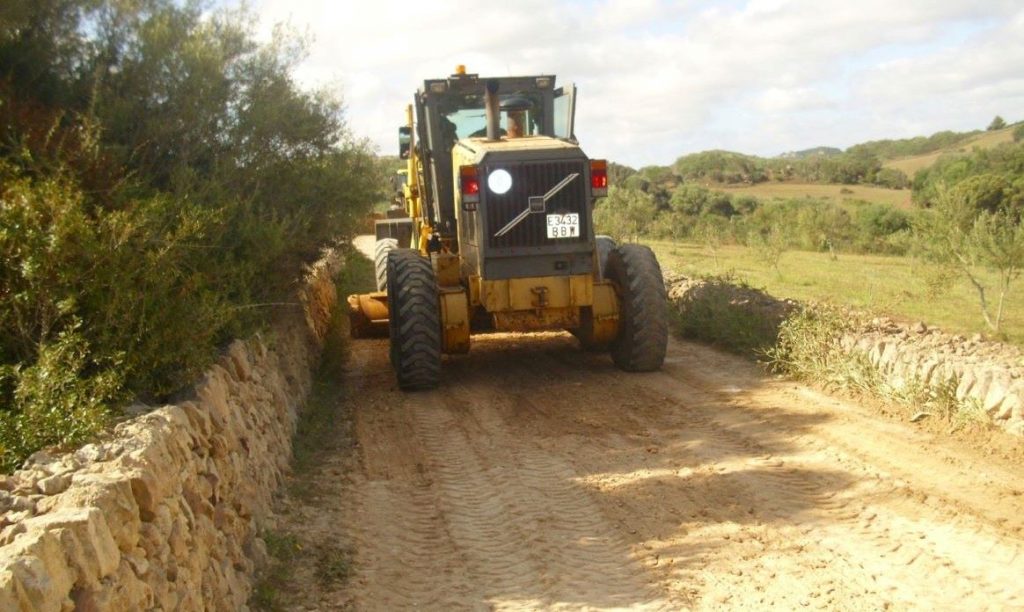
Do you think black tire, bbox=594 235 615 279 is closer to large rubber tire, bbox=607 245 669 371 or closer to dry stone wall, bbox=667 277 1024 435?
large rubber tire, bbox=607 245 669 371

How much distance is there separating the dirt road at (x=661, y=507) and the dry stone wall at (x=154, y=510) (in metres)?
0.52

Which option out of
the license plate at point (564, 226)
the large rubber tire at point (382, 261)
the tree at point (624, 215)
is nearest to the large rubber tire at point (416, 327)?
the license plate at point (564, 226)

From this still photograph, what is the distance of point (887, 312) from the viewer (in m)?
12.1

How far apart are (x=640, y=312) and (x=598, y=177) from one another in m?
1.42

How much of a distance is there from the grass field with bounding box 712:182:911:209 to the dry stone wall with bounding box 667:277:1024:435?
152 ft

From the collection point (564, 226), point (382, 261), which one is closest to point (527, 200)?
point (564, 226)

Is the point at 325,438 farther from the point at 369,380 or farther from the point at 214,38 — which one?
the point at 214,38

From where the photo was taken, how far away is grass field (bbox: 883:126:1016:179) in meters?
72.8

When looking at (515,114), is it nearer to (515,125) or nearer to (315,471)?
(515,125)

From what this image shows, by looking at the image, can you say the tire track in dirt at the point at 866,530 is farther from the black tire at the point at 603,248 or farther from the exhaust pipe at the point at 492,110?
the exhaust pipe at the point at 492,110

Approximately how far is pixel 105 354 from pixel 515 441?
3.78 m

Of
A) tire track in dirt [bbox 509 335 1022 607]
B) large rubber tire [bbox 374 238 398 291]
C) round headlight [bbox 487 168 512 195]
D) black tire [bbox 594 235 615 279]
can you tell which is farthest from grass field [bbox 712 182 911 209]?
tire track in dirt [bbox 509 335 1022 607]

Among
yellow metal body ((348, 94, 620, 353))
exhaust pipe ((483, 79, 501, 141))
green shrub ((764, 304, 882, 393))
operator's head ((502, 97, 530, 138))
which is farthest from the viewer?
operator's head ((502, 97, 530, 138))

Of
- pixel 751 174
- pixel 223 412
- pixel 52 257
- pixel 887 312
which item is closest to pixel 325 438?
pixel 223 412
